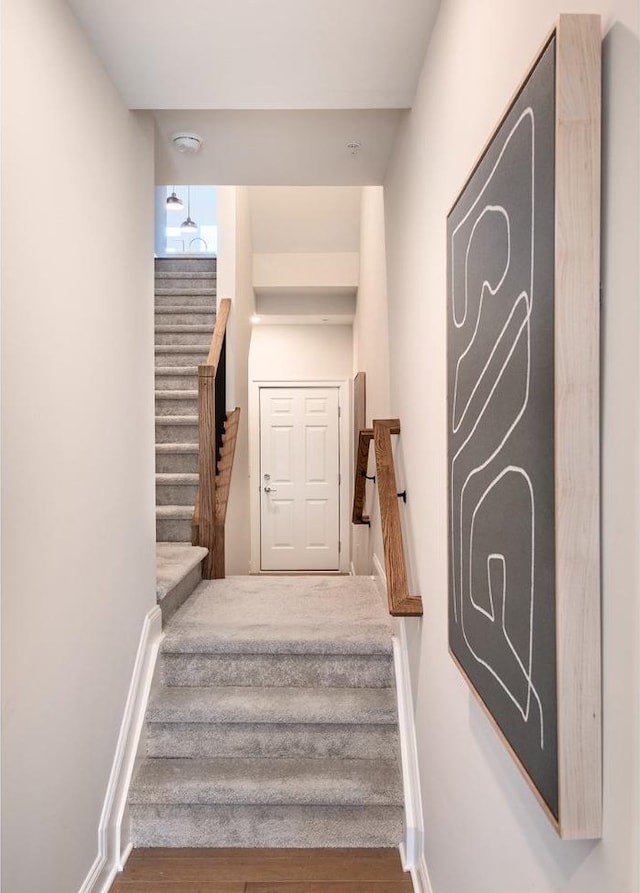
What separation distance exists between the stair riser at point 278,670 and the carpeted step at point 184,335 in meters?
2.93

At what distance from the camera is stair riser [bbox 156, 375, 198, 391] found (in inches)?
171

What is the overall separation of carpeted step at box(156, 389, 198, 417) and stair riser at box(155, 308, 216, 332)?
0.94 m

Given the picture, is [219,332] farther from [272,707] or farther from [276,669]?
[272,707]

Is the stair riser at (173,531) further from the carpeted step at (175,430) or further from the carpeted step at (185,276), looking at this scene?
the carpeted step at (185,276)

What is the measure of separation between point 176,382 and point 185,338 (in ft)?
1.93

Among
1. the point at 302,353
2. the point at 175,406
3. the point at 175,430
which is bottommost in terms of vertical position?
the point at 175,430

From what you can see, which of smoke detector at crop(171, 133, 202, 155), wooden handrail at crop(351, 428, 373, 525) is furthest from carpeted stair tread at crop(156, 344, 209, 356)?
smoke detector at crop(171, 133, 202, 155)

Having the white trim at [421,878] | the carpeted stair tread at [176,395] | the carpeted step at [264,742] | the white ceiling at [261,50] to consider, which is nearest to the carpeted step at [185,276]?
the carpeted stair tread at [176,395]

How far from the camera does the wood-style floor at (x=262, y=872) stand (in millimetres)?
1842

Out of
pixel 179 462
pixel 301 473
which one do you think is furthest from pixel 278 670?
pixel 301 473

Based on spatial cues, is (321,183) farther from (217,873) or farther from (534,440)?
(217,873)

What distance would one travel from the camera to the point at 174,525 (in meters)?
3.65

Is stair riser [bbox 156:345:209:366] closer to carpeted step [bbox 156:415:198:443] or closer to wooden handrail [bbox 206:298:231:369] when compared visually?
wooden handrail [bbox 206:298:231:369]

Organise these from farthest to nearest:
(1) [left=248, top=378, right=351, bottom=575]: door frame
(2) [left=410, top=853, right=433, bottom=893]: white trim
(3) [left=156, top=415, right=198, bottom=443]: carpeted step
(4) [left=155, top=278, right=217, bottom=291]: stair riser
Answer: (1) [left=248, top=378, right=351, bottom=575]: door frame, (4) [left=155, top=278, right=217, bottom=291]: stair riser, (3) [left=156, top=415, right=198, bottom=443]: carpeted step, (2) [left=410, top=853, right=433, bottom=893]: white trim
